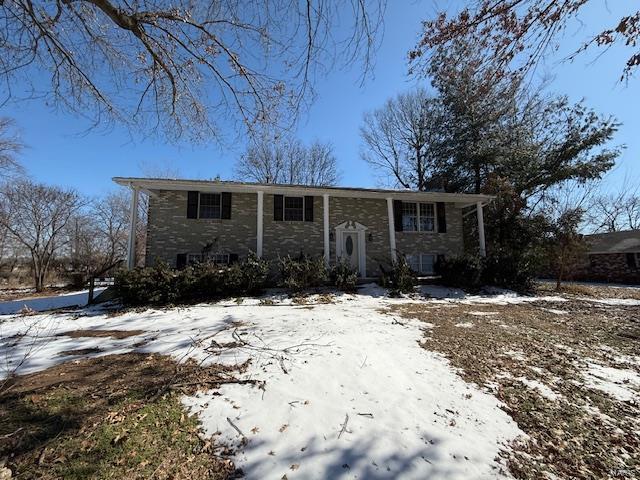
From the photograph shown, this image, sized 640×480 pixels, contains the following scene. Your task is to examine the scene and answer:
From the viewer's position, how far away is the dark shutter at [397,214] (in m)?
14.5

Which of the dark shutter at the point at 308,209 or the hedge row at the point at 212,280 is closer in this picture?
the hedge row at the point at 212,280

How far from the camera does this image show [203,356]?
4367mm

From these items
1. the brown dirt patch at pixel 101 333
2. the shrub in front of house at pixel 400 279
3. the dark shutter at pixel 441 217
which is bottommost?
the brown dirt patch at pixel 101 333

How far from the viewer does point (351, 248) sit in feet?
45.4

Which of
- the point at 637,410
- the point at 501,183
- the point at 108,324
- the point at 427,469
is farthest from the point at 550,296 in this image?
the point at 108,324

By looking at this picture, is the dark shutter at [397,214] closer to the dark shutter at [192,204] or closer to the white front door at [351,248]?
the white front door at [351,248]

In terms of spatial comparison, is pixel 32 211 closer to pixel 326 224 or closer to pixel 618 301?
pixel 326 224

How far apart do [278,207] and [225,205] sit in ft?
7.07

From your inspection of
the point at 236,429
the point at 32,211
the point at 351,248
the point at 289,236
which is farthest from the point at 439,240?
the point at 32,211

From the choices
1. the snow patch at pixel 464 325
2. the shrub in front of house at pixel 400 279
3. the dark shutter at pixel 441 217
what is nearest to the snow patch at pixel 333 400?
the snow patch at pixel 464 325

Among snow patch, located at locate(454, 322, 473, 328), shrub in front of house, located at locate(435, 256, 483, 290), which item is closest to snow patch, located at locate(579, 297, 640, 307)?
shrub in front of house, located at locate(435, 256, 483, 290)

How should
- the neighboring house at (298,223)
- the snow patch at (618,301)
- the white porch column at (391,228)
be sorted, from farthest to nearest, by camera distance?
the white porch column at (391,228) → the neighboring house at (298,223) → the snow patch at (618,301)

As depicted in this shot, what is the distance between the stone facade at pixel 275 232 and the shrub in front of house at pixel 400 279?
A: 4.81 ft

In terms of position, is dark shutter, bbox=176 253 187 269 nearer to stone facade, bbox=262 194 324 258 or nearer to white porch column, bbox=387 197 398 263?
stone facade, bbox=262 194 324 258
